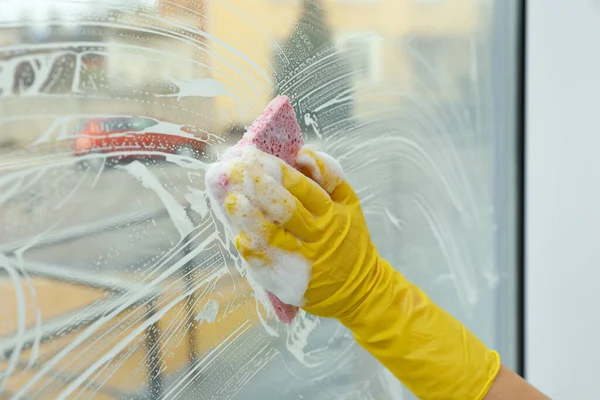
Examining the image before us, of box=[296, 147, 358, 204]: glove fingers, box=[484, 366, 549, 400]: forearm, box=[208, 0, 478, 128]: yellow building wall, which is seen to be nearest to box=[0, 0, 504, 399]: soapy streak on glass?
box=[208, 0, 478, 128]: yellow building wall

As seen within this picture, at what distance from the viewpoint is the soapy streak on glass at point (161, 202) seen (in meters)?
0.49

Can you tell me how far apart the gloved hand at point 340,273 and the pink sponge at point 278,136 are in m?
0.02

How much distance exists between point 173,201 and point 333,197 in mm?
209

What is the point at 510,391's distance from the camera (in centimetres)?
76

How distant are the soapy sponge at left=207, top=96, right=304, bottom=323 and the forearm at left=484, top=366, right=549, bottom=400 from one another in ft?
1.07

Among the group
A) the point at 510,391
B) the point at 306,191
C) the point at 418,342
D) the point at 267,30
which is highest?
the point at 267,30

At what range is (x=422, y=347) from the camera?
73 cm

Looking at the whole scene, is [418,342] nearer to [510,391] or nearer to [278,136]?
[510,391]

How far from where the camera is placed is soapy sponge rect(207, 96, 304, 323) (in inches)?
23.6

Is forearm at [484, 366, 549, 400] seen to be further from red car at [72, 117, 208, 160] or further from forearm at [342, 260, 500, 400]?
red car at [72, 117, 208, 160]

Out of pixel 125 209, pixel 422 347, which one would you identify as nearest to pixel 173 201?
pixel 125 209

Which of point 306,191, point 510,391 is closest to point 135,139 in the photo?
point 306,191

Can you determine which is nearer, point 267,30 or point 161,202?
point 161,202

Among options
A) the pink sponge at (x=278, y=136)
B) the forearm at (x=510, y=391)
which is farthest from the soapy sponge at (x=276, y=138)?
the forearm at (x=510, y=391)
